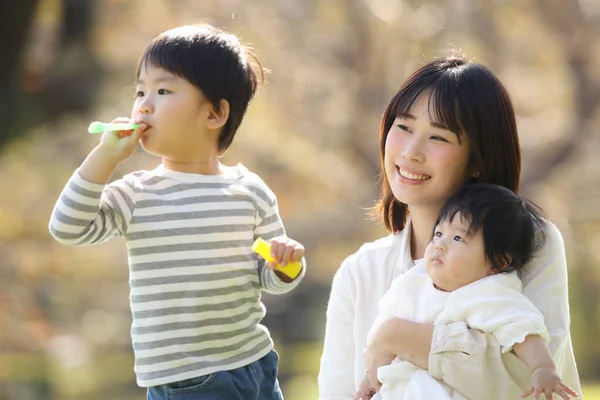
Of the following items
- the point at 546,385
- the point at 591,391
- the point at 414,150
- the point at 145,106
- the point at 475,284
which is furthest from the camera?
the point at 591,391

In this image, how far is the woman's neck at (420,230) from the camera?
236 centimetres

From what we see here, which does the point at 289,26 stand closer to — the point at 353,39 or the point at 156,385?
the point at 353,39

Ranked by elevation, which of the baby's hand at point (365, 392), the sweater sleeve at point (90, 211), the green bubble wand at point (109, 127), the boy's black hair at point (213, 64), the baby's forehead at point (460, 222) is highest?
the boy's black hair at point (213, 64)

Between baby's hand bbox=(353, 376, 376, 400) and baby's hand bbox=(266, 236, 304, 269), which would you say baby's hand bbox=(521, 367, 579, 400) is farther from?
baby's hand bbox=(266, 236, 304, 269)

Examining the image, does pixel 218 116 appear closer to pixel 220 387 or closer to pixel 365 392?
pixel 220 387

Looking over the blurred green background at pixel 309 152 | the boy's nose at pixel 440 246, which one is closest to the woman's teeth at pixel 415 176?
the boy's nose at pixel 440 246

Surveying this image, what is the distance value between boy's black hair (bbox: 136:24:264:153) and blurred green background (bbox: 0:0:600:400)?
167 inches

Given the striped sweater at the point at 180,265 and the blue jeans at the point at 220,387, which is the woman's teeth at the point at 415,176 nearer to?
the striped sweater at the point at 180,265

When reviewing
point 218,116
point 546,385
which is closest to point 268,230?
point 218,116

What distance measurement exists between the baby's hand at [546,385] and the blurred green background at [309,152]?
16.6 feet

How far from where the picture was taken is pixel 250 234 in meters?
2.43

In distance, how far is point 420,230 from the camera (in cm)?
238

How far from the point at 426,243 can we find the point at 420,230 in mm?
33

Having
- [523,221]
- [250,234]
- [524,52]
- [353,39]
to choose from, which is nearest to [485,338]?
[523,221]
